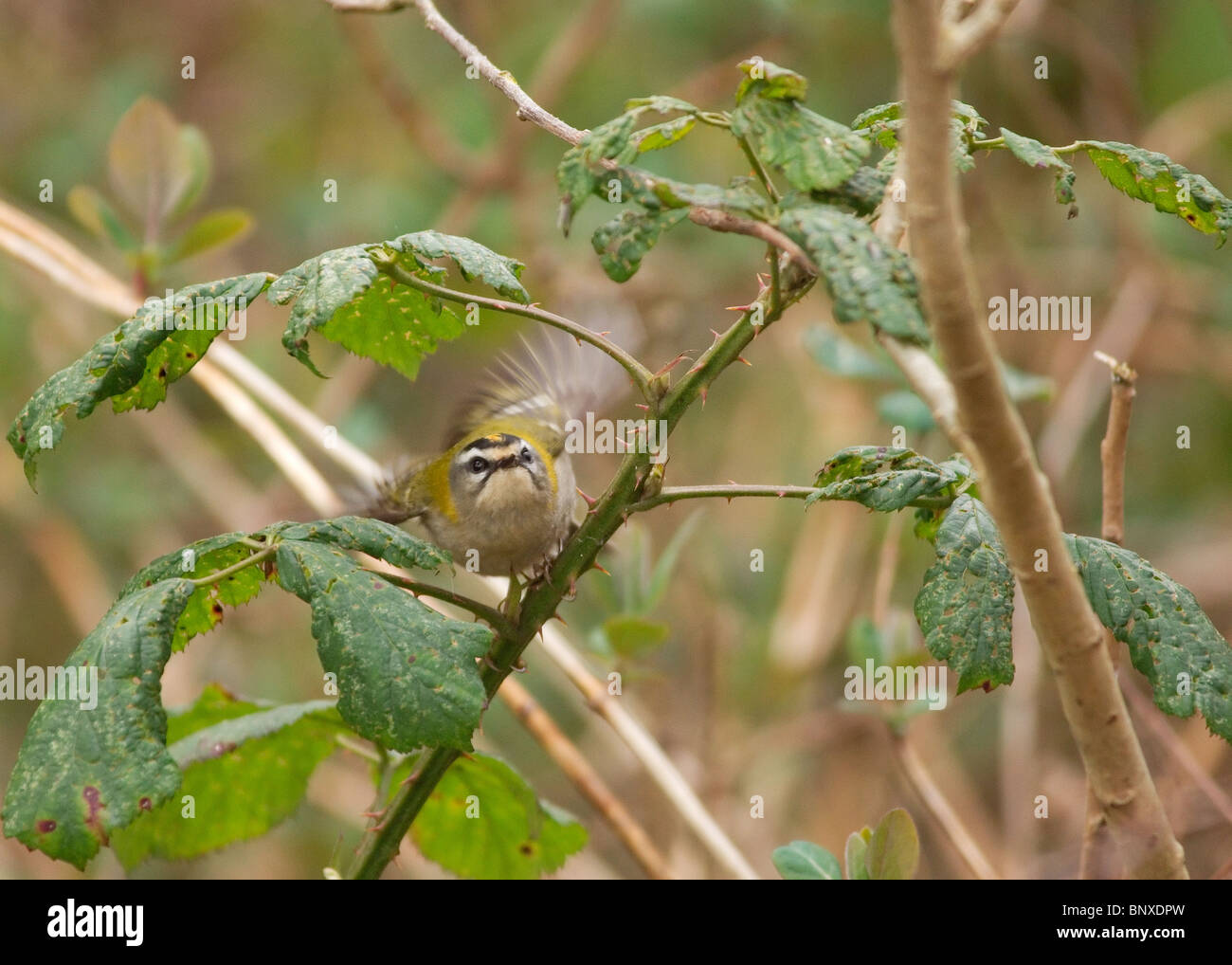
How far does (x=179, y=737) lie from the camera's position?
2.00 m

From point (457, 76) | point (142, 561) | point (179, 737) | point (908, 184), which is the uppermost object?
point (457, 76)

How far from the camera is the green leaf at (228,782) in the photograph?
190 centimetres

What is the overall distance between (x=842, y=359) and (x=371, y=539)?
1.63m

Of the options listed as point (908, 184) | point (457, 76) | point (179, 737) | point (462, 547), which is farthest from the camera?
point (457, 76)

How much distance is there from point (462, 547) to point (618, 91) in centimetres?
294

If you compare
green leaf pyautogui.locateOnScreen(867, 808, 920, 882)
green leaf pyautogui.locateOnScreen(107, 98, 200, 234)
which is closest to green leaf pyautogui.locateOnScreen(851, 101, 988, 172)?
green leaf pyautogui.locateOnScreen(867, 808, 920, 882)

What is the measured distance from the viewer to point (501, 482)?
102 inches

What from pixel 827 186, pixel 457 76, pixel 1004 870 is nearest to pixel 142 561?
pixel 457 76

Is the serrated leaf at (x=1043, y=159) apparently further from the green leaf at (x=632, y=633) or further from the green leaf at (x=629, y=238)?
the green leaf at (x=632, y=633)

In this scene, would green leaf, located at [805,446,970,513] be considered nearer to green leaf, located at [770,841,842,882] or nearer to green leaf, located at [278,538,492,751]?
green leaf, located at [278,538,492,751]

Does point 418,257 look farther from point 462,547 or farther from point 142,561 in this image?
point 142,561

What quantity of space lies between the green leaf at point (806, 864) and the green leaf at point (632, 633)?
731mm

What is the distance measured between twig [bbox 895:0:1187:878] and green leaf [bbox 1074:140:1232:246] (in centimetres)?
63

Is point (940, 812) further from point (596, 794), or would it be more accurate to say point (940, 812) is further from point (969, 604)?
point (969, 604)
